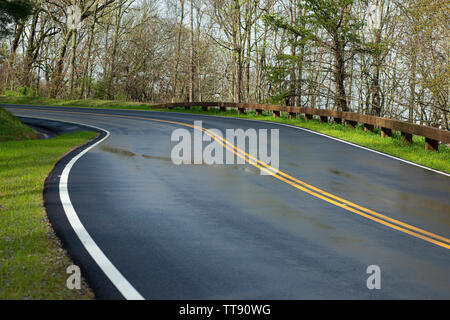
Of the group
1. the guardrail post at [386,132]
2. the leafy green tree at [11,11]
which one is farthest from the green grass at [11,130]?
the guardrail post at [386,132]

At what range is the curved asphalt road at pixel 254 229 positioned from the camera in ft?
20.8

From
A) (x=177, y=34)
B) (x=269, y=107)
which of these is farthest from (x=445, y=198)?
(x=177, y=34)

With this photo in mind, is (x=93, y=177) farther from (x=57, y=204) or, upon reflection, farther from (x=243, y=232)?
(x=243, y=232)

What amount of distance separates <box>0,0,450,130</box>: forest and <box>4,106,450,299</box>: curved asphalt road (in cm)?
1427

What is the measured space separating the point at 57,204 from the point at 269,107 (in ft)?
81.7

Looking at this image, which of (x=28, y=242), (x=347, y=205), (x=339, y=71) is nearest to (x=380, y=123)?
(x=347, y=205)

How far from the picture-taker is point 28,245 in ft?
24.3

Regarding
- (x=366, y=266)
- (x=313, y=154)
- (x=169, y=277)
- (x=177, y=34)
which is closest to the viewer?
(x=169, y=277)

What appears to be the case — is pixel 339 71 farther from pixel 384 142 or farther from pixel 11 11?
pixel 11 11

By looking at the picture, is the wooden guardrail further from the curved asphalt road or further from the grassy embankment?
the grassy embankment

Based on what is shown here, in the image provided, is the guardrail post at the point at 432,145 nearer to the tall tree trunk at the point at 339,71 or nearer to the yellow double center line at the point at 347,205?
the yellow double center line at the point at 347,205

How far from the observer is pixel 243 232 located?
8570 millimetres

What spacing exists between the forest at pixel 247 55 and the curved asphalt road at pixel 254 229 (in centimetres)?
1427

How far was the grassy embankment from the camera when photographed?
5910 mm
